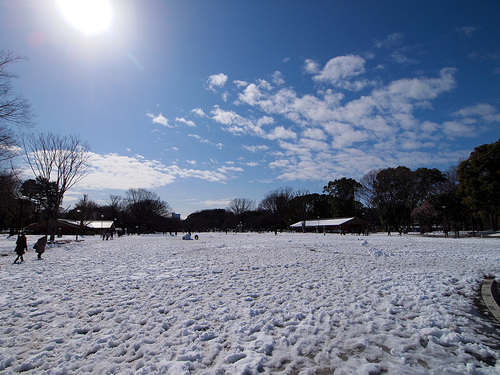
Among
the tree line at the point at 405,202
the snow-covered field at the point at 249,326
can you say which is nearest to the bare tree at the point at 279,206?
the tree line at the point at 405,202

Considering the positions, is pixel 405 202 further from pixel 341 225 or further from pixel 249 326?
pixel 249 326

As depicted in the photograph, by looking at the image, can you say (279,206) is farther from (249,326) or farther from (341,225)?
(249,326)

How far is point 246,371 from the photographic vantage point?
117 inches

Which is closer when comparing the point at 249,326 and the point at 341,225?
the point at 249,326

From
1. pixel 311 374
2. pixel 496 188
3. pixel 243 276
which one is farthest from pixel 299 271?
pixel 496 188

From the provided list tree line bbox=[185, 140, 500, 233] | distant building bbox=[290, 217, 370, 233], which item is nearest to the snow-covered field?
tree line bbox=[185, 140, 500, 233]

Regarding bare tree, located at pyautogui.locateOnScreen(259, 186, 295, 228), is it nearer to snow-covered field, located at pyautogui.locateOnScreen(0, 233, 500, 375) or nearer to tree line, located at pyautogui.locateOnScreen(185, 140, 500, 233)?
tree line, located at pyautogui.locateOnScreen(185, 140, 500, 233)

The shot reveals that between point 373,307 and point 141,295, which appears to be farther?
point 141,295

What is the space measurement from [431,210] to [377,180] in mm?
16411

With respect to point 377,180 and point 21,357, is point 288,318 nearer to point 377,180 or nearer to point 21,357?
point 21,357

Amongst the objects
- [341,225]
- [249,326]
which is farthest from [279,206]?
[249,326]

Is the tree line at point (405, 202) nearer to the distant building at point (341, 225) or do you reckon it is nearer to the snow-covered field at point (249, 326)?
the distant building at point (341, 225)

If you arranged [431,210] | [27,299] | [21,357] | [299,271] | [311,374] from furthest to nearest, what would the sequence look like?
[431,210] → [299,271] → [27,299] → [21,357] → [311,374]

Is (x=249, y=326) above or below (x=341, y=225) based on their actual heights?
below
